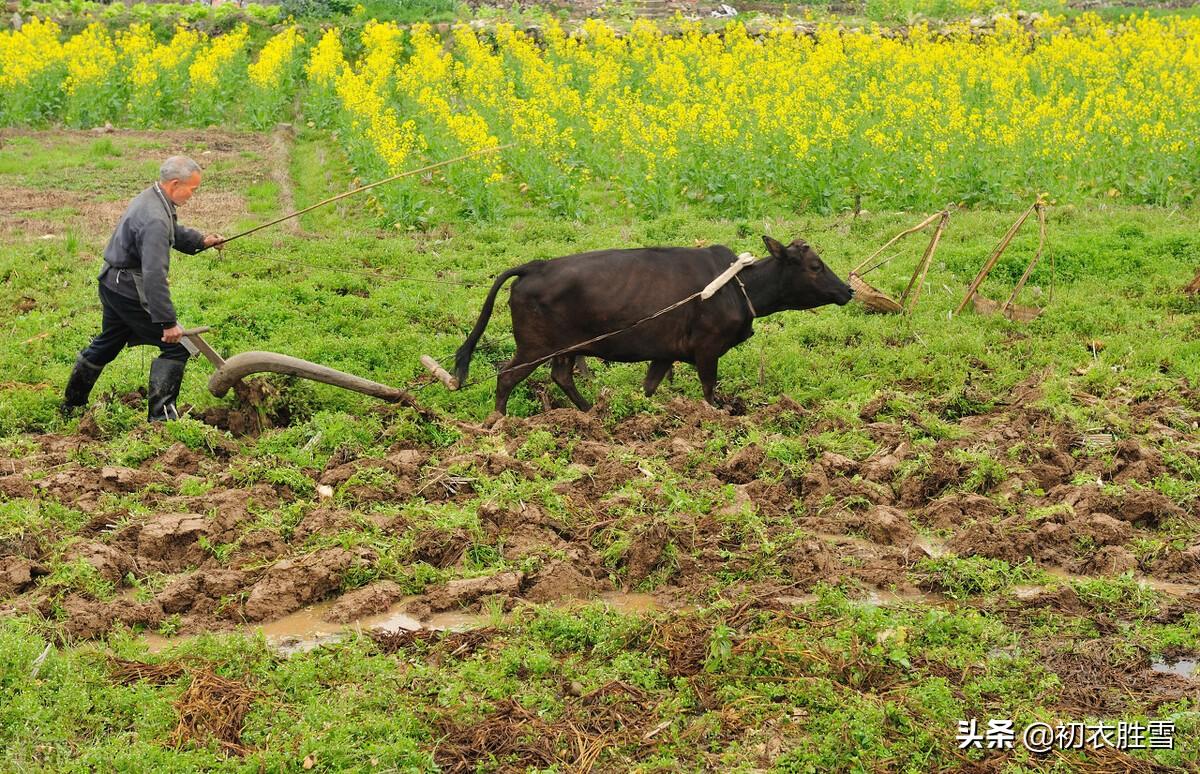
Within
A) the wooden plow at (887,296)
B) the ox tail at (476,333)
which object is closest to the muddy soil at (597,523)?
the ox tail at (476,333)

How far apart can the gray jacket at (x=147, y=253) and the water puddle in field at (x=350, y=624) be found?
9.79 ft

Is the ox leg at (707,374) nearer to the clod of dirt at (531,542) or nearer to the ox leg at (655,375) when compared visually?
the ox leg at (655,375)

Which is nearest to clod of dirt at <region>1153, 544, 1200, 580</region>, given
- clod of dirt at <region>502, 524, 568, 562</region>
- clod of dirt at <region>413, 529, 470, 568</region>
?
clod of dirt at <region>502, 524, 568, 562</region>

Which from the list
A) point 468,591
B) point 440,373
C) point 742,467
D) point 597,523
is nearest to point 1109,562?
point 742,467

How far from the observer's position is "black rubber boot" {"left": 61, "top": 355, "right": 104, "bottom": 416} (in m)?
9.22

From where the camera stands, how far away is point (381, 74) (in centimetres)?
2220

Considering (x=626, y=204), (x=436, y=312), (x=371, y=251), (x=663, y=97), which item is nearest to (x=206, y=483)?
(x=436, y=312)

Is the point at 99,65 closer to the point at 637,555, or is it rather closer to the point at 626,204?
the point at 626,204

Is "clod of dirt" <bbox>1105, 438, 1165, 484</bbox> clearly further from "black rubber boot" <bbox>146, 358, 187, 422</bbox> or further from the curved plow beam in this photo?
"black rubber boot" <bbox>146, 358, 187, 422</bbox>

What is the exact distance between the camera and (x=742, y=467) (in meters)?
8.18

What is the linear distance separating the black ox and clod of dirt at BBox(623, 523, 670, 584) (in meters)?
2.79

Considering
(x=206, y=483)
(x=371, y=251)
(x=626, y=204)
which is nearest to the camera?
(x=206, y=483)

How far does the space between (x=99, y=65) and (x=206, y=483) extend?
61.5 ft

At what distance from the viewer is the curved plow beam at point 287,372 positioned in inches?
348
